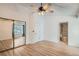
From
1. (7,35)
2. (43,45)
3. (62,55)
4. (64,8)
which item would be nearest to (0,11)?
(7,35)

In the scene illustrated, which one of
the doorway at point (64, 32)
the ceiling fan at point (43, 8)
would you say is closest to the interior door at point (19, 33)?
the ceiling fan at point (43, 8)

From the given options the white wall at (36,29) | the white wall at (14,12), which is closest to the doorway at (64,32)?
the white wall at (36,29)

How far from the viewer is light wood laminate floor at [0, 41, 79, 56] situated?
2.00m

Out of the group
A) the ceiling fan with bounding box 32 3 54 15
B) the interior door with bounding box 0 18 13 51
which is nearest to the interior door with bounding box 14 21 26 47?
the interior door with bounding box 0 18 13 51

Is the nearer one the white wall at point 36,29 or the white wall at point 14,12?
the white wall at point 14,12

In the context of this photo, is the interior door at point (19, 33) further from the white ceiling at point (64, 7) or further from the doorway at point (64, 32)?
the doorway at point (64, 32)

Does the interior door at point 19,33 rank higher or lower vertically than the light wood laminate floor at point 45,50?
higher

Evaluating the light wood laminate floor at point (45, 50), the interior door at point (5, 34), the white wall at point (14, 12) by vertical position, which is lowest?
the light wood laminate floor at point (45, 50)

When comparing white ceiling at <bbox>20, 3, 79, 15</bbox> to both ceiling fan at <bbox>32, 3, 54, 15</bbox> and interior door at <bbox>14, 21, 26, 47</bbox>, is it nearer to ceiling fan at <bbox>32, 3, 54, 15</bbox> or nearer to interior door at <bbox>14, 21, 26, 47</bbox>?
ceiling fan at <bbox>32, 3, 54, 15</bbox>

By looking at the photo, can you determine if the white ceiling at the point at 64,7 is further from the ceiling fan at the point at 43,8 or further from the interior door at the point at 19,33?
the interior door at the point at 19,33

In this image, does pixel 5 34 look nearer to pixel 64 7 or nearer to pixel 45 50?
pixel 45 50

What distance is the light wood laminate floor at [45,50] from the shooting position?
2.00 metres

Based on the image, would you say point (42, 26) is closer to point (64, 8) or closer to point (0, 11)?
point (64, 8)

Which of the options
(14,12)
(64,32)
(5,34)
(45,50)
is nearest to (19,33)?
(5,34)
